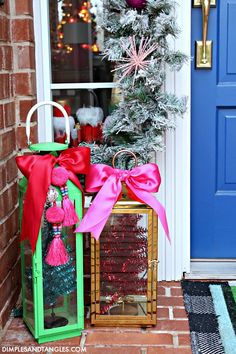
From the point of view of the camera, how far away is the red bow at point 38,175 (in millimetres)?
2152

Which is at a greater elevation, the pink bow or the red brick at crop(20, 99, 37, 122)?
the red brick at crop(20, 99, 37, 122)

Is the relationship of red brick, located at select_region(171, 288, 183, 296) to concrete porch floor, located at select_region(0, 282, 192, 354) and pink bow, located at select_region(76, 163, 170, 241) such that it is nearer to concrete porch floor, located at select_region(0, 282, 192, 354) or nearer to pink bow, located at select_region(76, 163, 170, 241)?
concrete porch floor, located at select_region(0, 282, 192, 354)

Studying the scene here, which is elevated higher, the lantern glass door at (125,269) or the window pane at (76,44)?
the window pane at (76,44)

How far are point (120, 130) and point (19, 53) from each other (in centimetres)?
61

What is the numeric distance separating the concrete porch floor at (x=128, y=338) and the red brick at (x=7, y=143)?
759mm

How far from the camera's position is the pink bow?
224cm

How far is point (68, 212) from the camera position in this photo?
219 cm

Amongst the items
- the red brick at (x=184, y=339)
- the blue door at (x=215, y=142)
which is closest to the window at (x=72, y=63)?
the blue door at (x=215, y=142)

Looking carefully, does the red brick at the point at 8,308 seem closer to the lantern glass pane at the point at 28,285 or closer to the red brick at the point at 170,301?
the lantern glass pane at the point at 28,285

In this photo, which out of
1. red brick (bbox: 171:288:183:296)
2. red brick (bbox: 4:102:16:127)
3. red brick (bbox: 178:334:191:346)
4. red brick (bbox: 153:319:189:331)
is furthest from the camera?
red brick (bbox: 171:288:183:296)

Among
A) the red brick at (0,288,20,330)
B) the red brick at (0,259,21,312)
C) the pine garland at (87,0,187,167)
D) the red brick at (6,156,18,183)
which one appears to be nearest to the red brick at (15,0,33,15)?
the pine garland at (87,0,187,167)

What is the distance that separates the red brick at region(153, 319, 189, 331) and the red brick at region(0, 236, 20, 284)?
2.32 feet

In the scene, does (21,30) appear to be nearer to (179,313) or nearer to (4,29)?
(4,29)

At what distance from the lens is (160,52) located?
2463mm
